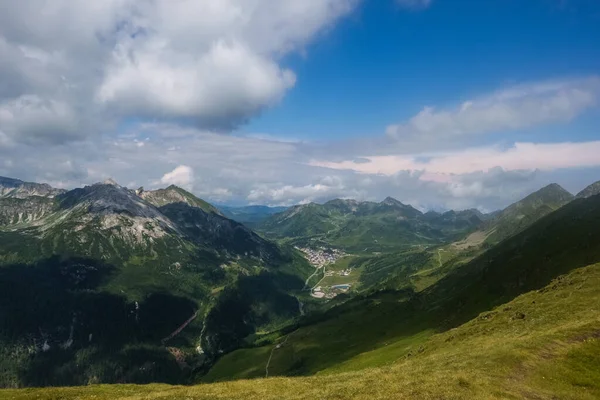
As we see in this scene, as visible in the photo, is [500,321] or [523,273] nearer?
[500,321]

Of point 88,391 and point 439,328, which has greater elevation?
point 88,391

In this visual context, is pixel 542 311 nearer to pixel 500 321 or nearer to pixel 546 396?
pixel 500 321

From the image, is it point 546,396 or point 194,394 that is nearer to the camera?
point 546,396

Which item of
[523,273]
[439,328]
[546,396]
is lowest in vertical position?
[439,328]

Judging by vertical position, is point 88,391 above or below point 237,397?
below

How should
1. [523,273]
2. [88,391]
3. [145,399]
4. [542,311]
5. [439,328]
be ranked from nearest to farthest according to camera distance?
[145,399]
[88,391]
[542,311]
[439,328]
[523,273]

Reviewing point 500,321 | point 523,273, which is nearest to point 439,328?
point 523,273

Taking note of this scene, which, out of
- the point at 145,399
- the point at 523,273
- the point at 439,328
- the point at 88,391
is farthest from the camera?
the point at 523,273

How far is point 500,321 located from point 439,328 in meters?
93.3

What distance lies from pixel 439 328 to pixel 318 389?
153 m

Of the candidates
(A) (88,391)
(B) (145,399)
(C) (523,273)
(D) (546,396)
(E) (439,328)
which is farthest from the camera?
(C) (523,273)

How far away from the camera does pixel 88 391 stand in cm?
6619

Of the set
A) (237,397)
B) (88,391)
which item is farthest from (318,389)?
(88,391)

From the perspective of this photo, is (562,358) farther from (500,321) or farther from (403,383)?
(500,321)
